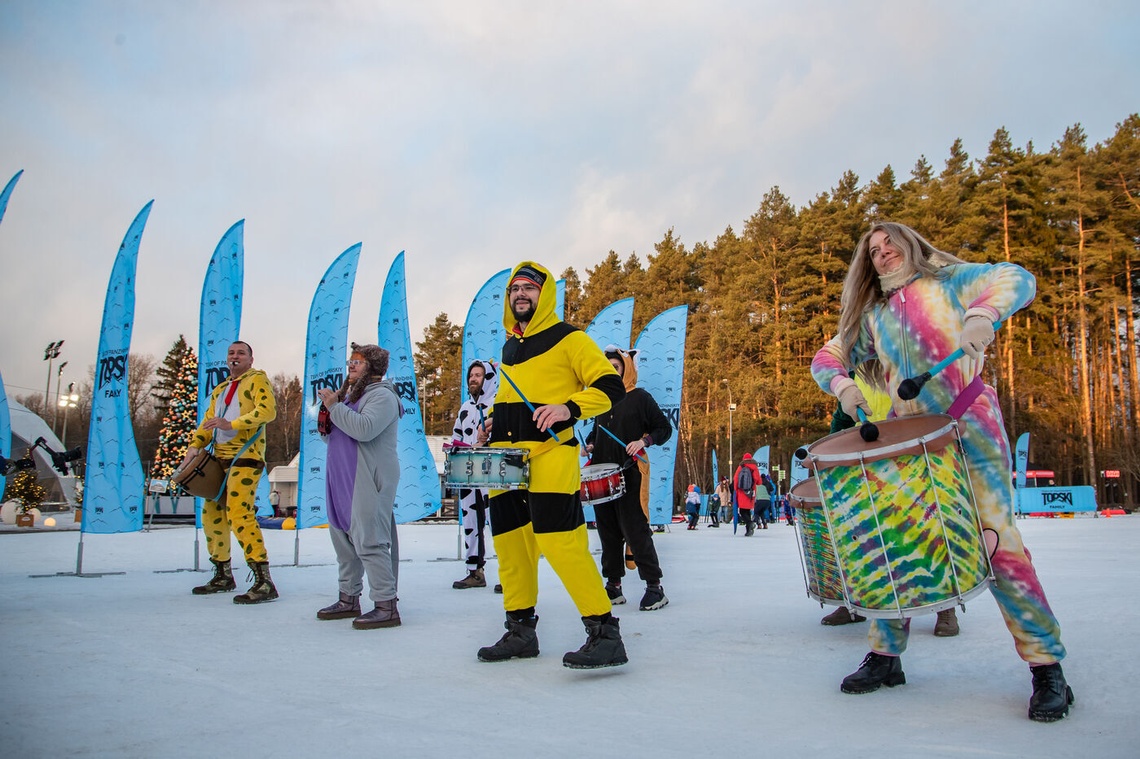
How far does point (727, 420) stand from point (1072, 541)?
116 ft

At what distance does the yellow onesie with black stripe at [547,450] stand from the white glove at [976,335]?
1.53 meters

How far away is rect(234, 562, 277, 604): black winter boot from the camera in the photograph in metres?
5.57

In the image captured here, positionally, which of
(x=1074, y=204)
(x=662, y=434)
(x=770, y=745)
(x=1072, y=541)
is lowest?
(x=1072, y=541)

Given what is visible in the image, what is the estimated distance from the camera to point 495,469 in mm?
3510

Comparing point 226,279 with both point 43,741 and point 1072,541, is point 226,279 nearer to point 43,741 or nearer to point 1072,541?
point 43,741

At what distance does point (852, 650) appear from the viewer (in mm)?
3842

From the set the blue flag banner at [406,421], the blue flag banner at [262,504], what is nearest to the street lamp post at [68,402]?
the blue flag banner at [262,504]

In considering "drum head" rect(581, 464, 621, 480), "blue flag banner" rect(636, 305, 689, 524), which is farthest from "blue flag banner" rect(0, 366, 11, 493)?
"blue flag banner" rect(636, 305, 689, 524)

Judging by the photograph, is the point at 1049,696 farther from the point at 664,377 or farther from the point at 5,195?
the point at 664,377

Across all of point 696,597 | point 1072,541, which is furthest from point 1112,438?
point 696,597

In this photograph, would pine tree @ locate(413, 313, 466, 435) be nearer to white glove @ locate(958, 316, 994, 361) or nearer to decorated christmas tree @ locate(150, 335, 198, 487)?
decorated christmas tree @ locate(150, 335, 198, 487)

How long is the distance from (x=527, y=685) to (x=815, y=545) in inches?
67.3

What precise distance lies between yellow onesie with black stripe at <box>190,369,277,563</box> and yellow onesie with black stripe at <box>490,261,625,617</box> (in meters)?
2.59

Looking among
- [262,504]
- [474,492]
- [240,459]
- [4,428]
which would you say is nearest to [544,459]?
[240,459]
